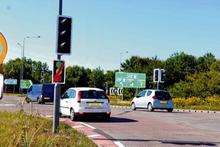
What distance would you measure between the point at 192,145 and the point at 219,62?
6219cm

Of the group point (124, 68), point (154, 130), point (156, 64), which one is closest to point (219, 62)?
point (156, 64)

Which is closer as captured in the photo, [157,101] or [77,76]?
[157,101]

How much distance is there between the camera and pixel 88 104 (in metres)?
27.0

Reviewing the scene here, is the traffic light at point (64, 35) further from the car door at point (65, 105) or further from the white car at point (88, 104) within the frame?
the car door at point (65, 105)

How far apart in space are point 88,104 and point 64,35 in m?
9.50

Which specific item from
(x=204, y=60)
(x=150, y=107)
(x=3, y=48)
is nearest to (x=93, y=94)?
(x=150, y=107)

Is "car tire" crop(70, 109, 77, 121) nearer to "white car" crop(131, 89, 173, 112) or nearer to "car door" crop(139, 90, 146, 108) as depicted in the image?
"white car" crop(131, 89, 173, 112)

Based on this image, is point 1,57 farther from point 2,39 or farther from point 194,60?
point 194,60

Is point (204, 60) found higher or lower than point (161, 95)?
higher

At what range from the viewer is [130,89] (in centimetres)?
8638

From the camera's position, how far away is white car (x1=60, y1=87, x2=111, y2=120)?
2694 centimetres

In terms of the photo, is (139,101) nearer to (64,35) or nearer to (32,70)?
(64,35)

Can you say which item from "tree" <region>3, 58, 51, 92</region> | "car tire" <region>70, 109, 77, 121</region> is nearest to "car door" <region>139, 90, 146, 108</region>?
"car tire" <region>70, 109, 77, 121</region>

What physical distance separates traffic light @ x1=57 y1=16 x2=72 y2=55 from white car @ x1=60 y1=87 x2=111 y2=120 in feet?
30.5
